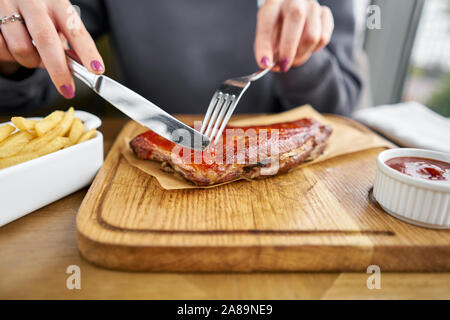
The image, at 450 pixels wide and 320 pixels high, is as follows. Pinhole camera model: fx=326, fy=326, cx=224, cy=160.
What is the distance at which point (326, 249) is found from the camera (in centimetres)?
111

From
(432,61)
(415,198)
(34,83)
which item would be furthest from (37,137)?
(432,61)

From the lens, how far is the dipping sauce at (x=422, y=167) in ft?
4.32

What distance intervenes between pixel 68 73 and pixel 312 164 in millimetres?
1317

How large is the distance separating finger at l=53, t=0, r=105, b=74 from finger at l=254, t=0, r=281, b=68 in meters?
0.88

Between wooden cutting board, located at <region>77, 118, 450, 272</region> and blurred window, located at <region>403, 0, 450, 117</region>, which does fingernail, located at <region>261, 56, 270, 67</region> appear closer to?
wooden cutting board, located at <region>77, 118, 450, 272</region>

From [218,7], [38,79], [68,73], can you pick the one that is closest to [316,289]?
[68,73]

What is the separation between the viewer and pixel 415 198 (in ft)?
4.10

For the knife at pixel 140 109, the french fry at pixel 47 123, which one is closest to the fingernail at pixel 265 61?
the knife at pixel 140 109

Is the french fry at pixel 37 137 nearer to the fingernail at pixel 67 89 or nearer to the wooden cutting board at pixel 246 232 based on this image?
the fingernail at pixel 67 89

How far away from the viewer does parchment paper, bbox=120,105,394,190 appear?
155cm

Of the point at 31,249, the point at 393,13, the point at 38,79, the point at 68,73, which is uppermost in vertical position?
the point at 393,13

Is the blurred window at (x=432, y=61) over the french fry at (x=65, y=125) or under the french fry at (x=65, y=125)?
over

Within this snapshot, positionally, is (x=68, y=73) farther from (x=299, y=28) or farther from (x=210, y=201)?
(x=299, y=28)

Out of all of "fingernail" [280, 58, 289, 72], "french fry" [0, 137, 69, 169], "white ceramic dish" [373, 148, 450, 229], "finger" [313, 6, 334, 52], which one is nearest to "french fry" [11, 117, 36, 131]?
"french fry" [0, 137, 69, 169]
